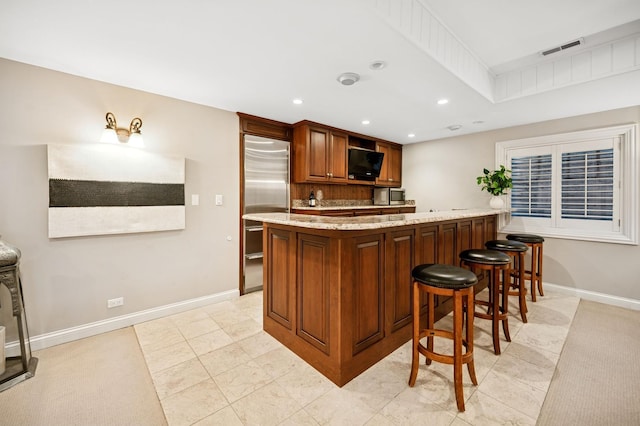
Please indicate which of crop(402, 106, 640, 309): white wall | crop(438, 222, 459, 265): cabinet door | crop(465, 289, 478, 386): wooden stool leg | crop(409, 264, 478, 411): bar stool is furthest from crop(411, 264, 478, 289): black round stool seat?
crop(402, 106, 640, 309): white wall

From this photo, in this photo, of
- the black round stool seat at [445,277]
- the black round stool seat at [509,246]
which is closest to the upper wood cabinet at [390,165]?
the black round stool seat at [509,246]

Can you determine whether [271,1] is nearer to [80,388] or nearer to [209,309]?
[80,388]

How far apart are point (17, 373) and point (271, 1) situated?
3.12 meters

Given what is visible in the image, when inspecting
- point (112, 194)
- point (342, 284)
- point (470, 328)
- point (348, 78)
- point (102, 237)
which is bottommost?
point (470, 328)

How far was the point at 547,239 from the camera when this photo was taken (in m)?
3.85

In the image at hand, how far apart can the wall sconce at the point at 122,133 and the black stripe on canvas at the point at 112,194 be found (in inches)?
16.2

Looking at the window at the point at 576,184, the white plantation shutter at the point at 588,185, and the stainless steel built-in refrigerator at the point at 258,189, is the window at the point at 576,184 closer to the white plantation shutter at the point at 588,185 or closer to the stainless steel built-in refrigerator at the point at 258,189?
the white plantation shutter at the point at 588,185

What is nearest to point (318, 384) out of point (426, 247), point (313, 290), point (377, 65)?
point (313, 290)

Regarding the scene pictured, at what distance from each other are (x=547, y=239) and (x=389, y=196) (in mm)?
2466

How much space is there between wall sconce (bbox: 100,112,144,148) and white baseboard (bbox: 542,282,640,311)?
549 centimetres

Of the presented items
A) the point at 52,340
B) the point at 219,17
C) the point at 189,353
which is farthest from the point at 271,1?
the point at 52,340

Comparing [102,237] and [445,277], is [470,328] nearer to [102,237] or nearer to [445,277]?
[445,277]

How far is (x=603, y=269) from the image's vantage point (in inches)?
134

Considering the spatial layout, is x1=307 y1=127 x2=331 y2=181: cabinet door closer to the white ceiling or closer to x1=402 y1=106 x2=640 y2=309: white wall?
the white ceiling
